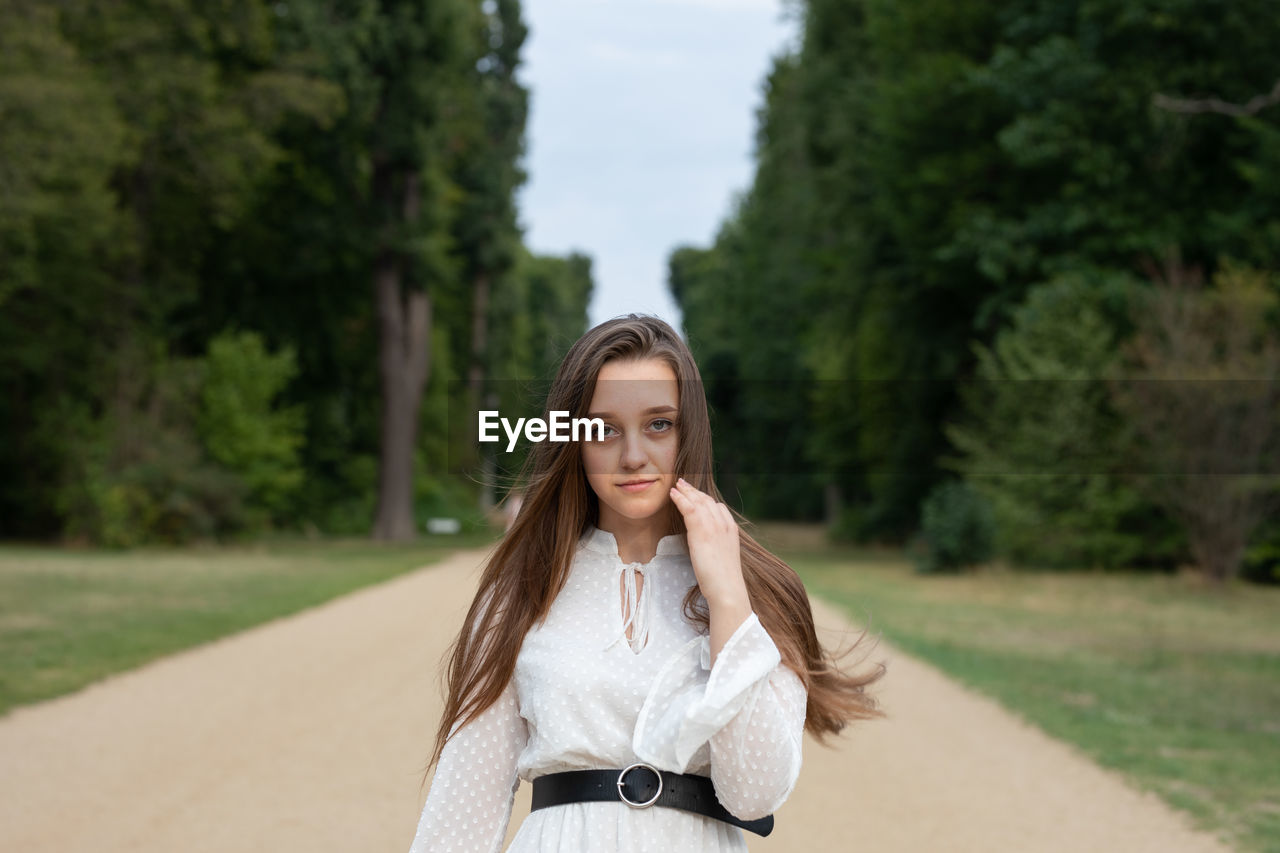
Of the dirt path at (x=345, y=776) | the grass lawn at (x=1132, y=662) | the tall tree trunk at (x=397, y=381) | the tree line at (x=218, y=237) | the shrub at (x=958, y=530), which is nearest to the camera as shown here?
the dirt path at (x=345, y=776)

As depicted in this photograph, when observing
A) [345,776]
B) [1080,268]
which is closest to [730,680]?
[345,776]

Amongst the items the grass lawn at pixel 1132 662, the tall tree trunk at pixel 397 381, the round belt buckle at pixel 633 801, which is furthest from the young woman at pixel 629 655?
the tall tree trunk at pixel 397 381

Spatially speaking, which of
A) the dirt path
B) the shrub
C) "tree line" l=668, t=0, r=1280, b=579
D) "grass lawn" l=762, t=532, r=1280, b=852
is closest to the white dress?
"grass lawn" l=762, t=532, r=1280, b=852

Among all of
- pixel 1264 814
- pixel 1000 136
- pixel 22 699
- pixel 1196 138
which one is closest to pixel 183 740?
pixel 22 699

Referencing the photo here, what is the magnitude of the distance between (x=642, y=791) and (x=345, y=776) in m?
5.54

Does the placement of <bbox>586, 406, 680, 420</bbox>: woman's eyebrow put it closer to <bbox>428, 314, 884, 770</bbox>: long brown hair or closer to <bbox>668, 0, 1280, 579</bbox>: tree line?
<bbox>428, 314, 884, 770</bbox>: long brown hair

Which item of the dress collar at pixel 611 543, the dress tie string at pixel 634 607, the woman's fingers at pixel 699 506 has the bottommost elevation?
the dress tie string at pixel 634 607

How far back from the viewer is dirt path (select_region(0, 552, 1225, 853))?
6105 mm

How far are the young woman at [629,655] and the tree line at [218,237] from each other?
20559mm

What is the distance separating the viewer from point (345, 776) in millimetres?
7293

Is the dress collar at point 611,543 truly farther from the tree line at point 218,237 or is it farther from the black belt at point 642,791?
the tree line at point 218,237

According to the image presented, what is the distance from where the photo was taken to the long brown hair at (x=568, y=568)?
7.39 feet

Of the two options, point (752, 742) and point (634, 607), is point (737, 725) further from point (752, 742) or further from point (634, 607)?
point (634, 607)

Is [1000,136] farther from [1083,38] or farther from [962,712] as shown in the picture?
[962,712]
